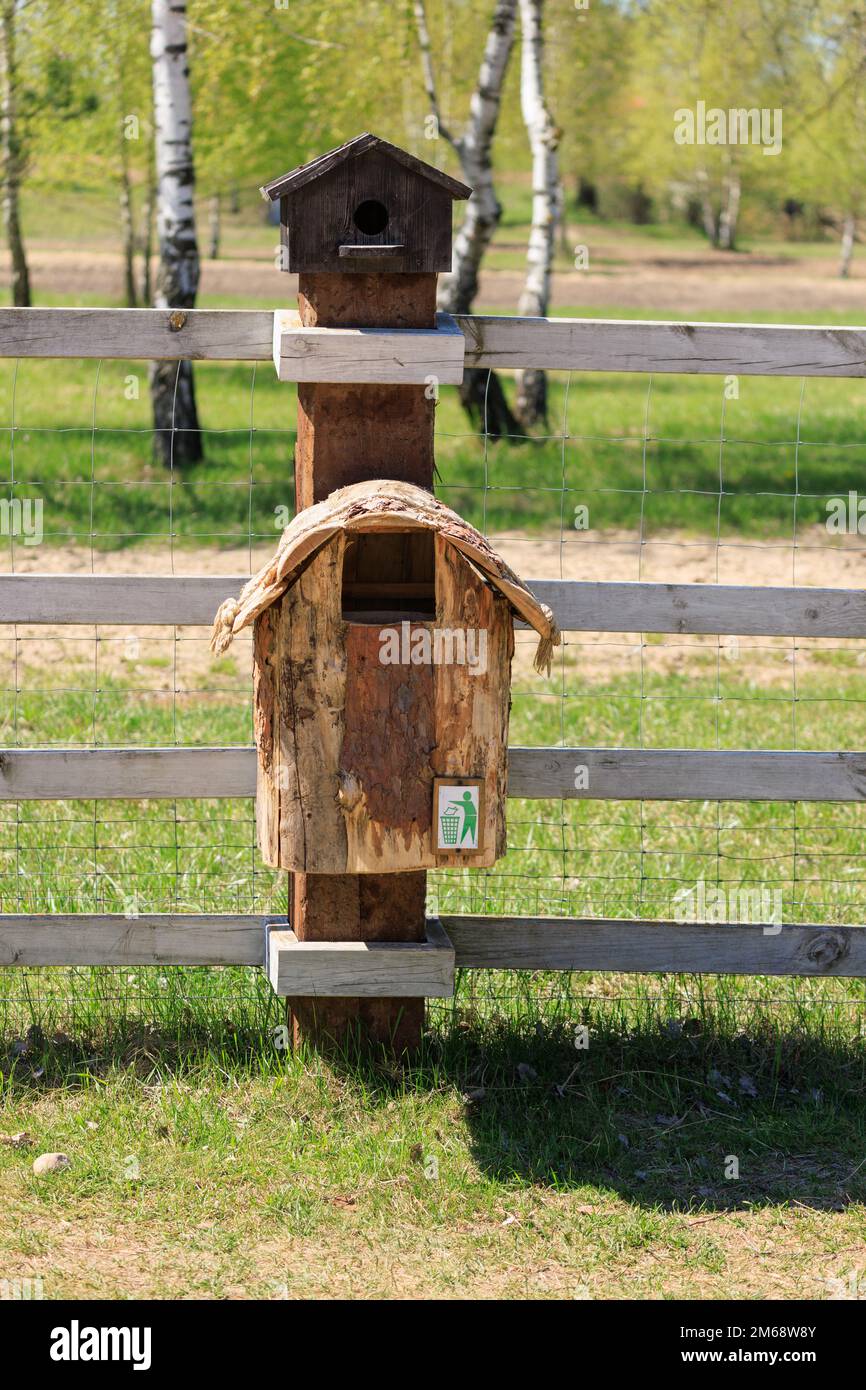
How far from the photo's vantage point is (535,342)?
3.61 metres

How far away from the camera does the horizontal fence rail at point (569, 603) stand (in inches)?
145

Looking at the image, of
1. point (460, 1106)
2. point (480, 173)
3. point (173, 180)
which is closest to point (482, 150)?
point (480, 173)

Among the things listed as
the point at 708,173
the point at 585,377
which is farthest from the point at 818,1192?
the point at 708,173

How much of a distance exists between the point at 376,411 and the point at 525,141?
4726 centimetres

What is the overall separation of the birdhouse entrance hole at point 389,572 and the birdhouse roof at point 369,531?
270 millimetres

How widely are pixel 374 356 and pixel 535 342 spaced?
A: 1.56 feet

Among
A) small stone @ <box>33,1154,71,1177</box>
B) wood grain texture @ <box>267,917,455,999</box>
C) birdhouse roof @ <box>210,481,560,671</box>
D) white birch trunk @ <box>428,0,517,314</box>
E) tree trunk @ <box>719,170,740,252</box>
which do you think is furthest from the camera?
tree trunk @ <box>719,170,740,252</box>

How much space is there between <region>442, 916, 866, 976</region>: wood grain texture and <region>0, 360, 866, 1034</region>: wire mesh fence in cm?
25

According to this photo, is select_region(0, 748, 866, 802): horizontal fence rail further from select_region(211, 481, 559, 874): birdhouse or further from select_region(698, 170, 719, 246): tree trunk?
select_region(698, 170, 719, 246): tree trunk

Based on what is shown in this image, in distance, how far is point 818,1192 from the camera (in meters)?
3.44

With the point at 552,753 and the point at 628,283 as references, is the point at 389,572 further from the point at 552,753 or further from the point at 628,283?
the point at 628,283

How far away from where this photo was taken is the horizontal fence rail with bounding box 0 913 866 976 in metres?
3.76

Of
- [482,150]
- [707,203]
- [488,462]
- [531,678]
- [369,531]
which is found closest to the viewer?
[369,531]

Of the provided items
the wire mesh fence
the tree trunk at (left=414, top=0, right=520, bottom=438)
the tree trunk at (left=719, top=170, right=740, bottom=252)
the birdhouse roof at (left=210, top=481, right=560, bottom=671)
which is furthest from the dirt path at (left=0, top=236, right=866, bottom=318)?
the birdhouse roof at (left=210, top=481, right=560, bottom=671)
